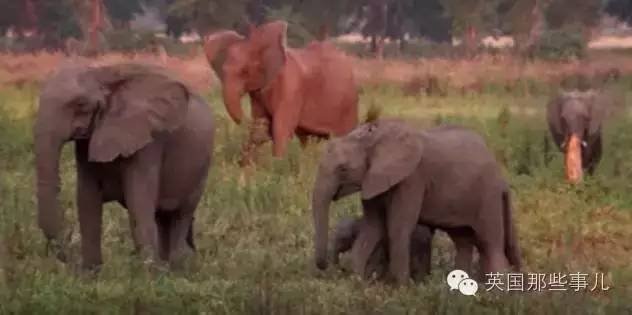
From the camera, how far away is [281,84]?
13.4 metres

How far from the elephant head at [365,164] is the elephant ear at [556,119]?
549 centimetres

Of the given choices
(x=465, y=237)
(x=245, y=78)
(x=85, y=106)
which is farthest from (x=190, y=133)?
(x=245, y=78)

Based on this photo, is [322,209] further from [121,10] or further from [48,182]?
[121,10]

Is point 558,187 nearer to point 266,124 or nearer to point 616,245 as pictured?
point 616,245

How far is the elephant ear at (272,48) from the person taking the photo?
1311 centimetres

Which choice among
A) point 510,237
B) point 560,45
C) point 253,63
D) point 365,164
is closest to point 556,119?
point 253,63

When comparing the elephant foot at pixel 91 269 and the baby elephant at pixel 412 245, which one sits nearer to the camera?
the elephant foot at pixel 91 269

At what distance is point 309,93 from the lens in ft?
46.7

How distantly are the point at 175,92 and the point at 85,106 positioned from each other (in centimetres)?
68

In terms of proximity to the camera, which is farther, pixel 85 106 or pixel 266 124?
pixel 266 124

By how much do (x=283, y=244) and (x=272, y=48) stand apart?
4.51m

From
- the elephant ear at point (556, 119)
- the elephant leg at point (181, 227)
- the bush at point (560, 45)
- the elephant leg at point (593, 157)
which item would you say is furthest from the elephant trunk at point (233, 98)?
the bush at point (560, 45)

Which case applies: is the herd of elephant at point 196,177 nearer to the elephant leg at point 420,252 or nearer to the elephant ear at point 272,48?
the elephant leg at point 420,252

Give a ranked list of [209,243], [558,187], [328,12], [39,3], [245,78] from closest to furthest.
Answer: [209,243] < [558,187] < [245,78] < [39,3] < [328,12]
